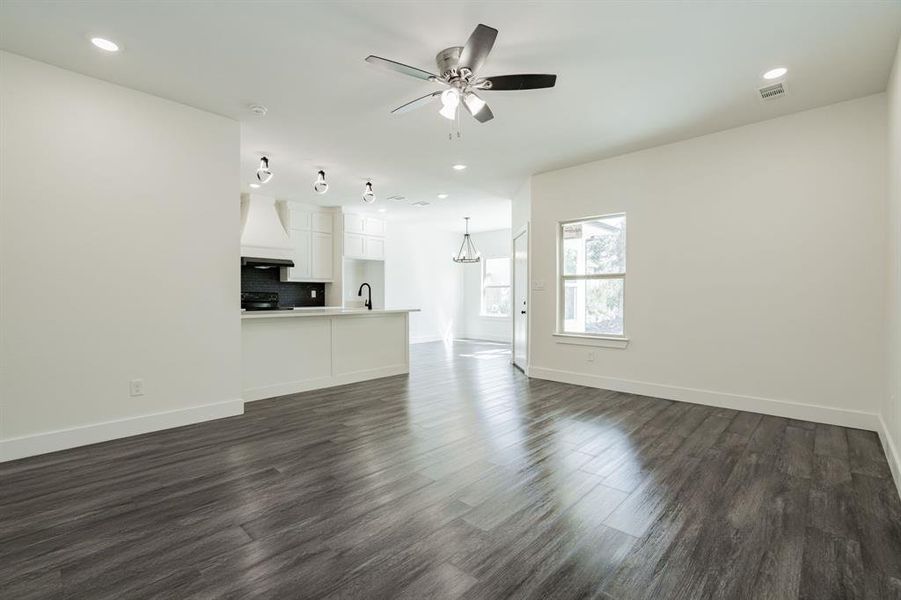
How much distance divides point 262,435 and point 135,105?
291 cm

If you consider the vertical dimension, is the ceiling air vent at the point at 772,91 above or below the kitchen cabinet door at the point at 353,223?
above

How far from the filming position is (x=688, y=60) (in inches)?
114

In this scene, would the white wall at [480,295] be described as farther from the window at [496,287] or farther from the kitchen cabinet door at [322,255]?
the kitchen cabinet door at [322,255]

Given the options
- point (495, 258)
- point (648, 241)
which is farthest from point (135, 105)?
point (495, 258)

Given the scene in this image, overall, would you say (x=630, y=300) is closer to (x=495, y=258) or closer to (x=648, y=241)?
(x=648, y=241)

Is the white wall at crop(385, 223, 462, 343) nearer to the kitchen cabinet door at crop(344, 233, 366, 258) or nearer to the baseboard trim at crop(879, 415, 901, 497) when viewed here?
the kitchen cabinet door at crop(344, 233, 366, 258)

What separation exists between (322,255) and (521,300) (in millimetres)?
3933

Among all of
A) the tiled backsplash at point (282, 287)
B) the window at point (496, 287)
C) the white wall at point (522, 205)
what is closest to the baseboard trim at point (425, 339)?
the window at point (496, 287)

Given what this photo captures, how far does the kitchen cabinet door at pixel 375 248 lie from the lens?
337 inches

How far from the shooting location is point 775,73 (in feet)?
10.1

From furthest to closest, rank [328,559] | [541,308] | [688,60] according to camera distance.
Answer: [541,308] → [688,60] → [328,559]

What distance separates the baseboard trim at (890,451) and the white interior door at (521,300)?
349 centimetres

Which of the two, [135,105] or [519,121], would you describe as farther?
[519,121]

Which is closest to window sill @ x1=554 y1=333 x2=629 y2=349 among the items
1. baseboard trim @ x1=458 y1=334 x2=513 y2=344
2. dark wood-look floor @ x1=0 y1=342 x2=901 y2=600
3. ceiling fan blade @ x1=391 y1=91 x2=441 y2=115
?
dark wood-look floor @ x1=0 y1=342 x2=901 y2=600
